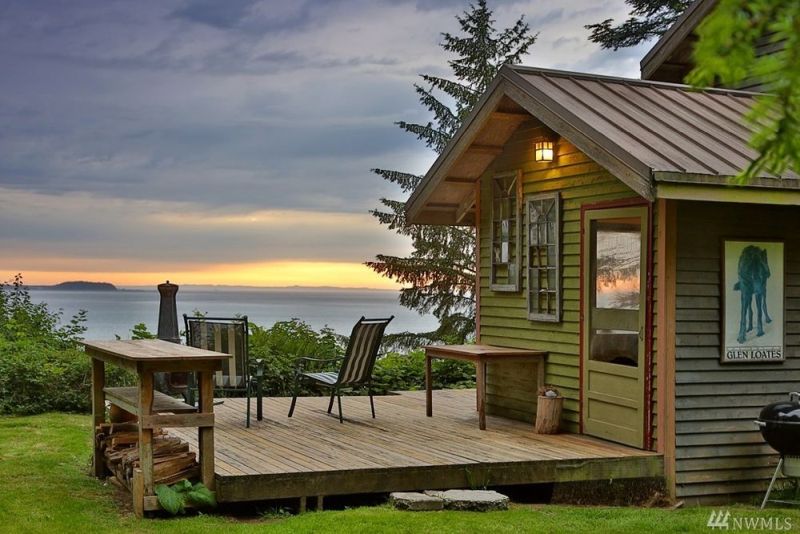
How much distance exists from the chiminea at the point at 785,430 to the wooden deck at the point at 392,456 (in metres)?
0.80

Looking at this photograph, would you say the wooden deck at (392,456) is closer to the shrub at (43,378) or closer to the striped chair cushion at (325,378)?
the striped chair cushion at (325,378)

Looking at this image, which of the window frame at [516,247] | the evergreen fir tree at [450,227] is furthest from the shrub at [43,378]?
the evergreen fir tree at [450,227]

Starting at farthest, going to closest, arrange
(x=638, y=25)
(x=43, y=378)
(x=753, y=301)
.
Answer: (x=638, y=25), (x=43, y=378), (x=753, y=301)

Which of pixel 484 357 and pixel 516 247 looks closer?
pixel 484 357

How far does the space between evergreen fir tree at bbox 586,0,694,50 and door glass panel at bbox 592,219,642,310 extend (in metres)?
15.7

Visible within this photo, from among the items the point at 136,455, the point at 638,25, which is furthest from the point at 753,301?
the point at 638,25

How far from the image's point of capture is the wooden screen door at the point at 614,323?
746 cm

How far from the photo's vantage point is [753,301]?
738cm

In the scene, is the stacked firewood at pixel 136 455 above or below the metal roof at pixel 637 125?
below

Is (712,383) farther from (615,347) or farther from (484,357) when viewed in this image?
(484,357)

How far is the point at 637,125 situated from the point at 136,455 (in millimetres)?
4503

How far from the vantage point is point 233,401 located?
1034 centimetres

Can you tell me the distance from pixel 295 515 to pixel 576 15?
20.9m

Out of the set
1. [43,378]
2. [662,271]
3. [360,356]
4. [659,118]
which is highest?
[659,118]
